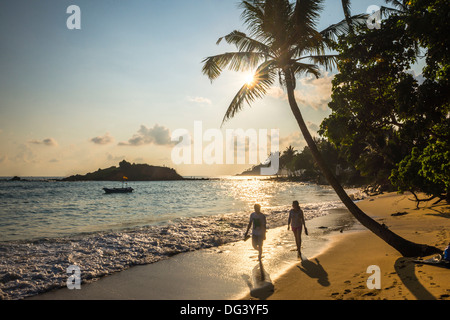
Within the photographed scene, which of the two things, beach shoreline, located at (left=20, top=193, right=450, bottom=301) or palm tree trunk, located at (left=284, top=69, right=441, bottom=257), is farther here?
palm tree trunk, located at (left=284, top=69, right=441, bottom=257)

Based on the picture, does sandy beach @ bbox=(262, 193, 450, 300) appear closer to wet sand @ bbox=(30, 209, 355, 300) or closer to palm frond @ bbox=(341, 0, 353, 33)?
wet sand @ bbox=(30, 209, 355, 300)

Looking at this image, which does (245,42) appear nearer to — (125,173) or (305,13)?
(305,13)

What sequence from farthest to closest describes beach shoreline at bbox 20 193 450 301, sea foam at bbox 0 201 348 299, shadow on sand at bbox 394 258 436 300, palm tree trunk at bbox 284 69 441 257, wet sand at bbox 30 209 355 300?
sea foam at bbox 0 201 348 299
palm tree trunk at bbox 284 69 441 257
wet sand at bbox 30 209 355 300
beach shoreline at bbox 20 193 450 301
shadow on sand at bbox 394 258 436 300

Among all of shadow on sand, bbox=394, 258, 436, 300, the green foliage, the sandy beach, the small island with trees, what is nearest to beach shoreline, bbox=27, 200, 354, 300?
the sandy beach

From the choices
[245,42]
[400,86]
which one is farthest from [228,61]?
[400,86]

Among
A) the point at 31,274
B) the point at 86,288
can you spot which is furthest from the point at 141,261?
the point at 31,274

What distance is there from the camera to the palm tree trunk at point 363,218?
7.72m

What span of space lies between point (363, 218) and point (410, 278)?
8.47ft

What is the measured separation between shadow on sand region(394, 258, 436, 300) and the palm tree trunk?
484 mm

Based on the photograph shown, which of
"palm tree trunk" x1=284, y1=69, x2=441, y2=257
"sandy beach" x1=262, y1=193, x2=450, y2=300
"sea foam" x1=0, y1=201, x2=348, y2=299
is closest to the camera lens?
"sandy beach" x1=262, y1=193, x2=450, y2=300

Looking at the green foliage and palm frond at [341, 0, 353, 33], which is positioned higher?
Answer: palm frond at [341, 0, 353, 33]

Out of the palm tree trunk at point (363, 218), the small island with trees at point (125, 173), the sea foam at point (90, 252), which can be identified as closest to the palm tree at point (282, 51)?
the palm tree trunk at point (363, 218)

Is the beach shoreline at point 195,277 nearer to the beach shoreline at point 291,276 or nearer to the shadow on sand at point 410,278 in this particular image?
the beach shoreline at point 291,276

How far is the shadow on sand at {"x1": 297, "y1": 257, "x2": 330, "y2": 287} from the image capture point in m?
6.95
